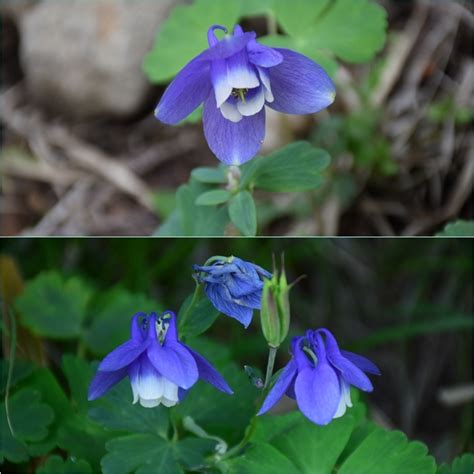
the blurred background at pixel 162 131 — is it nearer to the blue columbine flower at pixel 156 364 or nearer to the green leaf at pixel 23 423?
the green leaf at pixel 23 423

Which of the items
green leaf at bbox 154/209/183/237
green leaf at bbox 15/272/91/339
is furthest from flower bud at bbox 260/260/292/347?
green leaf at bbox 15/272/91/339

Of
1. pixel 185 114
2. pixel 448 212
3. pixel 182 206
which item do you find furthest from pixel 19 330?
pixel 448 212

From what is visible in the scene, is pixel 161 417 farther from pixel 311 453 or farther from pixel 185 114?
pixel 185 114

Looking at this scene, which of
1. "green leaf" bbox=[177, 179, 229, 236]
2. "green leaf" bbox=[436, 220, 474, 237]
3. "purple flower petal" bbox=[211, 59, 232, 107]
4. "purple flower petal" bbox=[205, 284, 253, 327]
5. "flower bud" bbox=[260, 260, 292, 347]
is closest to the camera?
"flower bud" bbox=[260, 260, 292, 347]

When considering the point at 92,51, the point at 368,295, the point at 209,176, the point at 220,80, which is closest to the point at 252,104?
the point at 220,80

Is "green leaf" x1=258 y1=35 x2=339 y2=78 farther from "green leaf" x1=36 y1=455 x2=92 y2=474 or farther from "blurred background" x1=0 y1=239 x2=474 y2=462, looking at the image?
"green leaf" x1=36 y1=455 x2=92 y2=474
